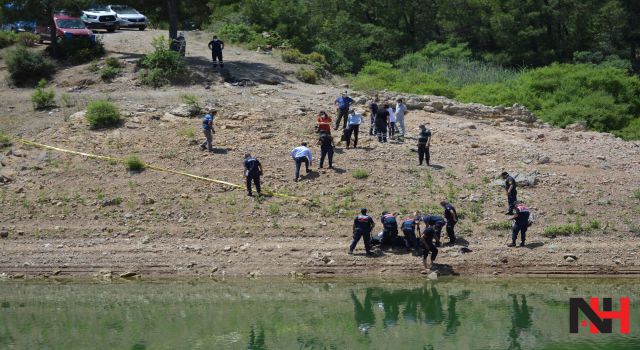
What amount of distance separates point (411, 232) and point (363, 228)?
4.15ft

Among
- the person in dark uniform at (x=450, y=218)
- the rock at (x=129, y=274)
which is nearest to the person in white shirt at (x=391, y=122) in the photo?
the person in dark uniform at (x=450, y=218)

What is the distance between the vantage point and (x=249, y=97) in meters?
33.5

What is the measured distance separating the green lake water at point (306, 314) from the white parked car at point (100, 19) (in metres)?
26.3

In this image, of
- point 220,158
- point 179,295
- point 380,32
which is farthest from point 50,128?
point 380,32

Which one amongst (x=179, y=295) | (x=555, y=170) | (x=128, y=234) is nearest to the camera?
(x=179, y=295)

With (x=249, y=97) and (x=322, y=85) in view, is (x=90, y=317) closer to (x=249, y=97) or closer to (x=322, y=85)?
(x=249, y=97)

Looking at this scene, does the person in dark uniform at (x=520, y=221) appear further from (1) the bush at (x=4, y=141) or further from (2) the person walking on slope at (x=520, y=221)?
(1) the bush at (x=4, y=141)

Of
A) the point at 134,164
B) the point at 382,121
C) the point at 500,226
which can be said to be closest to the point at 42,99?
the point at 134,164

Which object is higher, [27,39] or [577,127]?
[27,39]

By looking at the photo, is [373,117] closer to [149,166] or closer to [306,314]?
[149,166]

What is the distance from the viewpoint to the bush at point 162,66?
34.8 metres

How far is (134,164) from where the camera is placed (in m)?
27.8

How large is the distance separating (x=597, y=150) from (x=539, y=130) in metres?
2.86

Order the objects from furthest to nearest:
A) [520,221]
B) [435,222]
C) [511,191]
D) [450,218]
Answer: [511,191] → [450,218] → [520,221] → [435,222]
